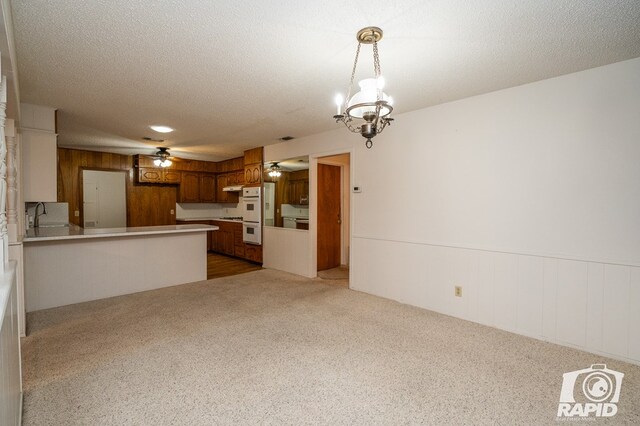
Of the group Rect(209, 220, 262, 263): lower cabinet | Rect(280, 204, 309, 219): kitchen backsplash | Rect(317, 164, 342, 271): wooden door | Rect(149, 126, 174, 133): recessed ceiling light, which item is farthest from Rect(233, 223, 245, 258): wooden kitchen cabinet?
Rect(149, 126, 174, 133): recessed ceiling light

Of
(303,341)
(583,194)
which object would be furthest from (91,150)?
(583,194)

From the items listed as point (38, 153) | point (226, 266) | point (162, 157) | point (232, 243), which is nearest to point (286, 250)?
point (226, 266)

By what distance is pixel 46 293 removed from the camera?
366 cm

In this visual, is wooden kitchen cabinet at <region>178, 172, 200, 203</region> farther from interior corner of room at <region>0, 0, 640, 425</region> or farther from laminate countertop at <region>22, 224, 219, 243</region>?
laminate countertop at <region>22, 224, 219, 243</region>

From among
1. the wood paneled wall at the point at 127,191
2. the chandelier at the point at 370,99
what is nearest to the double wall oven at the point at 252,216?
the wood paneled wall at the point at 127,191

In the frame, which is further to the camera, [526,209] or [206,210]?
[206,210]

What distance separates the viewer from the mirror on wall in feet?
17.6

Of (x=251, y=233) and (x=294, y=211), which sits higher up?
(x=294, y=211)

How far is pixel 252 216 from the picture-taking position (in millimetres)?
6277

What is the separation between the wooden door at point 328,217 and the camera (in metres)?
5.42

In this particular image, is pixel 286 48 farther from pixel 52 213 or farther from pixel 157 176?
pixel 157 176

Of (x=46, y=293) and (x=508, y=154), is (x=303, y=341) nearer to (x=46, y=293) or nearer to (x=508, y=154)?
(x=508, y=154)

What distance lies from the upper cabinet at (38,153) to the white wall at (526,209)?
406cm

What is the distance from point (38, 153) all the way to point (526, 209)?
5.40 metres
